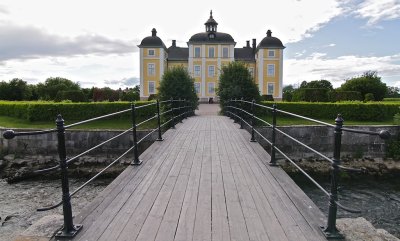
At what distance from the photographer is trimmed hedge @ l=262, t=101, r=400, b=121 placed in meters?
18.0

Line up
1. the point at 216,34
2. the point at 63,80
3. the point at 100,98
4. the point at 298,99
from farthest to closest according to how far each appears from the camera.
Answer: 1. the point at 63,80
2. the point at 216,34
3. the point at 100,98
4. the point at 298,99

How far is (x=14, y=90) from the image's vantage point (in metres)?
38.0

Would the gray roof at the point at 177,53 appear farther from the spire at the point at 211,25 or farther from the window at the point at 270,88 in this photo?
the window at the point at 270,88

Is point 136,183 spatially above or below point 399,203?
above

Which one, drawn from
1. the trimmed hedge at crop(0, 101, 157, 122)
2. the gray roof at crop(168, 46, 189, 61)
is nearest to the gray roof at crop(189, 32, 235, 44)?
the gray roof at crop(168, 46, 189, 61)

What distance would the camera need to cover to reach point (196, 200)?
365 centimetres

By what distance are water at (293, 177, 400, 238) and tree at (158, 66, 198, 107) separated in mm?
7839

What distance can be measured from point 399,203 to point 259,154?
6.31 meters

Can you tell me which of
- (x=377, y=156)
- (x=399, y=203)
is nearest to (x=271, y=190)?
(x=399, y=203)

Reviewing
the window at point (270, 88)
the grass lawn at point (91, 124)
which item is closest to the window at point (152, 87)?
the window at point (270, 88)

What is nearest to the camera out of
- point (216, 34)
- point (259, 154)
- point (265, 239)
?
point (265, 239)

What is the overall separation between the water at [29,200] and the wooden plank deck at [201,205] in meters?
4.28

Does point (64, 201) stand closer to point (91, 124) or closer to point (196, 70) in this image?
point (91, 124)

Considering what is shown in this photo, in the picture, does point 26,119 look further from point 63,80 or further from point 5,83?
point 63,80
